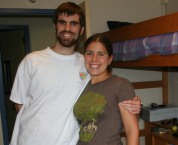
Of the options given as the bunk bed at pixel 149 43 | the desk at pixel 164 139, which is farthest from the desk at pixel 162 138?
the bunk bed at pixel 149 43

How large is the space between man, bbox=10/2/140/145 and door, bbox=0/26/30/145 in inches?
99.8

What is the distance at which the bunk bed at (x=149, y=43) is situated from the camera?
5.53 ft

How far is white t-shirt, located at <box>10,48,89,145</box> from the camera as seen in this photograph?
4.40 feet

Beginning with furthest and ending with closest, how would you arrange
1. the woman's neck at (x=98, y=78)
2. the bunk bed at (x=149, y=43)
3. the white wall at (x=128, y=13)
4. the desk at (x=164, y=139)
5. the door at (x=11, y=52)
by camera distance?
the door at (x=11, y=52) < the white wall at (x=128, y=13) < the desk at (x=164, y=139) < the bunk bed at (x=149, y=43) < the woman's neck at (x=98, y=78)

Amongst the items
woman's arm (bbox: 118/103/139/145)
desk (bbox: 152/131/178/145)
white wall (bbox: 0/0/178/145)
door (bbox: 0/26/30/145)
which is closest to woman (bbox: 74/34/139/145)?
woman's arm (bbox: 118/103/139/145)

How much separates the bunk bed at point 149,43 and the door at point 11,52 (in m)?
1.82

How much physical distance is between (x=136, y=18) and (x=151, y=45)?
1.44m

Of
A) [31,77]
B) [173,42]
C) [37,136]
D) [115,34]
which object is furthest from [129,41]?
[37,136]

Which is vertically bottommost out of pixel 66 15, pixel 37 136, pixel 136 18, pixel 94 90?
pixel 37 136

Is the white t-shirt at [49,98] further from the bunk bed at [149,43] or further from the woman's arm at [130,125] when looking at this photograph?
the bunk bed at [149,43]

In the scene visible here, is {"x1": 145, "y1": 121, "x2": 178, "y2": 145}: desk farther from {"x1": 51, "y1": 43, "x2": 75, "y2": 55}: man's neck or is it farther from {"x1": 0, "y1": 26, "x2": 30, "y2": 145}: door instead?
{"x1": 0, "y1": 26, "x2": 30, "y2": 145}: door

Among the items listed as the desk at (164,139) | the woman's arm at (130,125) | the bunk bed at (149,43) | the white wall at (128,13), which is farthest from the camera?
the white wall at (128,13)

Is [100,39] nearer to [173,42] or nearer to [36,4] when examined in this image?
[173,42]

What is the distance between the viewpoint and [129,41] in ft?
7.45
